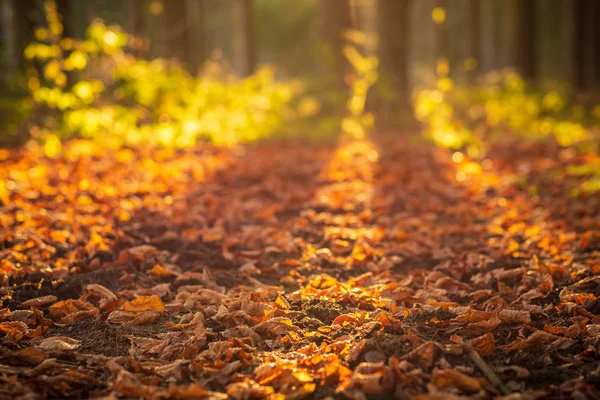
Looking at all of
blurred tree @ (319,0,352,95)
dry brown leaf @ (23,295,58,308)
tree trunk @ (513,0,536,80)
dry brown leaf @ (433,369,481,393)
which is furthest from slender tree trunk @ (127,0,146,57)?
tree trunk @ (513,0,536,80)

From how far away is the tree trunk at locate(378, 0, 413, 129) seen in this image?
11.9 meters

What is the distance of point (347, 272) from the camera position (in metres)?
4.46

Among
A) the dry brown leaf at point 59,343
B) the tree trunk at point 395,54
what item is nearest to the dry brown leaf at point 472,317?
the dry brown leaf at point 59,343

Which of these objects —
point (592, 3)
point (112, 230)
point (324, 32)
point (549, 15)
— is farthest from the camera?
point (549, 15)

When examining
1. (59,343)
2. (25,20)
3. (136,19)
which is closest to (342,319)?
(59,343)

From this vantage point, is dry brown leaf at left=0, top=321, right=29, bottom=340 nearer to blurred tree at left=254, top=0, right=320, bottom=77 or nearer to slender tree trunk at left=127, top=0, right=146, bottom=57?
slender tree trunk at left=127, top=0, right=146, bottom=57

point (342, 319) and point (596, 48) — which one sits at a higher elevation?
point (596, 48)

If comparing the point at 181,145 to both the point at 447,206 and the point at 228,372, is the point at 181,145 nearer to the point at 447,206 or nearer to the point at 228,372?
the point at 447,206

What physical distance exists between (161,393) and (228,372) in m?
0.35

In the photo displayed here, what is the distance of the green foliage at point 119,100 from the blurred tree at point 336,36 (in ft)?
6.52

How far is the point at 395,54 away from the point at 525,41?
8310 millimetres

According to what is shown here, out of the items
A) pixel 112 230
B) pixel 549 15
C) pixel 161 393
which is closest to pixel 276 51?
pixel 549 15

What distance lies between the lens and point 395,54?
1233cm

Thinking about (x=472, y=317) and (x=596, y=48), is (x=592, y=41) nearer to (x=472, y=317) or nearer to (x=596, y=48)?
(x=596, y=48)
